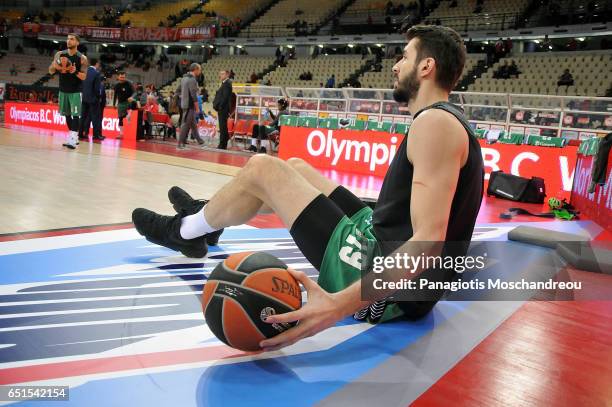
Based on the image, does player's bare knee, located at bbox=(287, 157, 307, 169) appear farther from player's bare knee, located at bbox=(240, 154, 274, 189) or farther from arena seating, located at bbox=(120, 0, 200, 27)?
arena seating, located at bbox=(120, 0, 200, 27)

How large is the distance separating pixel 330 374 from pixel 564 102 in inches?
356

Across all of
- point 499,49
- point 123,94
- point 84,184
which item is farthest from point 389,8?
point 84,184

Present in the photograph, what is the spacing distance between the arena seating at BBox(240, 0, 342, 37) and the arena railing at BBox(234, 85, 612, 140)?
15758 millimetres

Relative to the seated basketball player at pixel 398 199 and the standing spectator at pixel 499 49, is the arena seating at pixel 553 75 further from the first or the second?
the seated basketball player at pixel 398 199

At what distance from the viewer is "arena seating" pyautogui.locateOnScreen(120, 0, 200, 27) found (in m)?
33.7

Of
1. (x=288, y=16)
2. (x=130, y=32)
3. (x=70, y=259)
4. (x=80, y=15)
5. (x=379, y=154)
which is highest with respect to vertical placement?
(x=80, y=15)

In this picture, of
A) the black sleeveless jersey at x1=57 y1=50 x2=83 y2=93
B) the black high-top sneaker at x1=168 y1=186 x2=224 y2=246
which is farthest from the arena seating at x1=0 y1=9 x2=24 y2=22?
the black high-top sneaker at x1=168 y1=186 x2=224 y2=246

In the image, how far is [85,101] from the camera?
9367 mm

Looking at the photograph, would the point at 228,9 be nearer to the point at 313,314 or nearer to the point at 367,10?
the point at 367,10

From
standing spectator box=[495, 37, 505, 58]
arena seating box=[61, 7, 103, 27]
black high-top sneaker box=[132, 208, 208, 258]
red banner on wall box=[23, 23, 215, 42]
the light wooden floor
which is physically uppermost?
arena seating box=[61, 7, 103, 27]

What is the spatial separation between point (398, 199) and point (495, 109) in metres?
8.81

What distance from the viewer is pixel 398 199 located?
1.61m

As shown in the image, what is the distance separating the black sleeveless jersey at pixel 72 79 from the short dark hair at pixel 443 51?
7.30 meters

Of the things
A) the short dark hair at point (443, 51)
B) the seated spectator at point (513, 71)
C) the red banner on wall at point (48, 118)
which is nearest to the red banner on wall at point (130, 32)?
the red banner on wall at point (48, 118)
